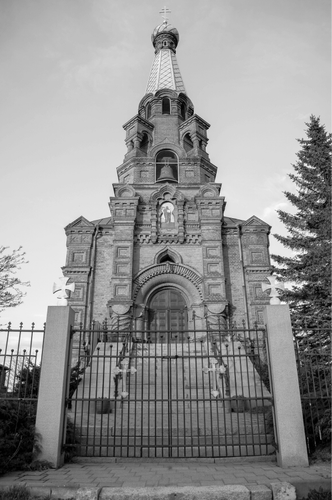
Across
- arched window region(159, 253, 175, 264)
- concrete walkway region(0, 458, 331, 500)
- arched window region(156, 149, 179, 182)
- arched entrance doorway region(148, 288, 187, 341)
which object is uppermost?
arched window region(156, 149, 179, 182)

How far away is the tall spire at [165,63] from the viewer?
2889cm

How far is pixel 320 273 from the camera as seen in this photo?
13.4 metres

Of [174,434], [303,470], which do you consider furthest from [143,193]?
[303,470]

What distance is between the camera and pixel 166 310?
1875 centimetres

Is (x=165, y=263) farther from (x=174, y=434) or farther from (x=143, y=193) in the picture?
(x=174, y=434)

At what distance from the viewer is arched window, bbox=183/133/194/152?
25.0 metres

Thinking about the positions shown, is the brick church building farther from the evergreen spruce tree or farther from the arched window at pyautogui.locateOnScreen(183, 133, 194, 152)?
the evergreen spruce tree

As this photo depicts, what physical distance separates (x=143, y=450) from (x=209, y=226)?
14.5 metres

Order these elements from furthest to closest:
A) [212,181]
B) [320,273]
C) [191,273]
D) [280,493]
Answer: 1. [212,181]
2. [191,273]
3. [320,273]
4. [280,493]

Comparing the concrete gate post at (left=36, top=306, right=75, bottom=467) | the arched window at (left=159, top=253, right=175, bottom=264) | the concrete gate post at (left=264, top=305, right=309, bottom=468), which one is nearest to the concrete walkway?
the concrete gate post at (left=264, top=305, right=309, bottom=468)

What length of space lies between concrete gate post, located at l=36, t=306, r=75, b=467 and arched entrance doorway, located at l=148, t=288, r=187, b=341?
11.7 metres

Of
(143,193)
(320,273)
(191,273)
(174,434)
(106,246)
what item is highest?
(143,193)

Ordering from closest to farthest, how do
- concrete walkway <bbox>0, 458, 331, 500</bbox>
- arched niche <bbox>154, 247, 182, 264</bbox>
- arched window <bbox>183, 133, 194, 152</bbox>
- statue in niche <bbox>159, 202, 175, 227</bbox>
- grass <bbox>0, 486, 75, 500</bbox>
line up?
grass <bbox>0, 486, 75, 500</bbox>
concrete walkway <bbox>0, 458, 331, 500</bbox>
arched niche <bbox>154, 247, 182, 264</bbox>
statue in niche <bbox>159, 202, 175, 227</bbox>
arched window <bbox>183, 133, 194, 152</bbox>

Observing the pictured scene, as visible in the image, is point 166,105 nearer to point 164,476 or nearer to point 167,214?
point 167,214
